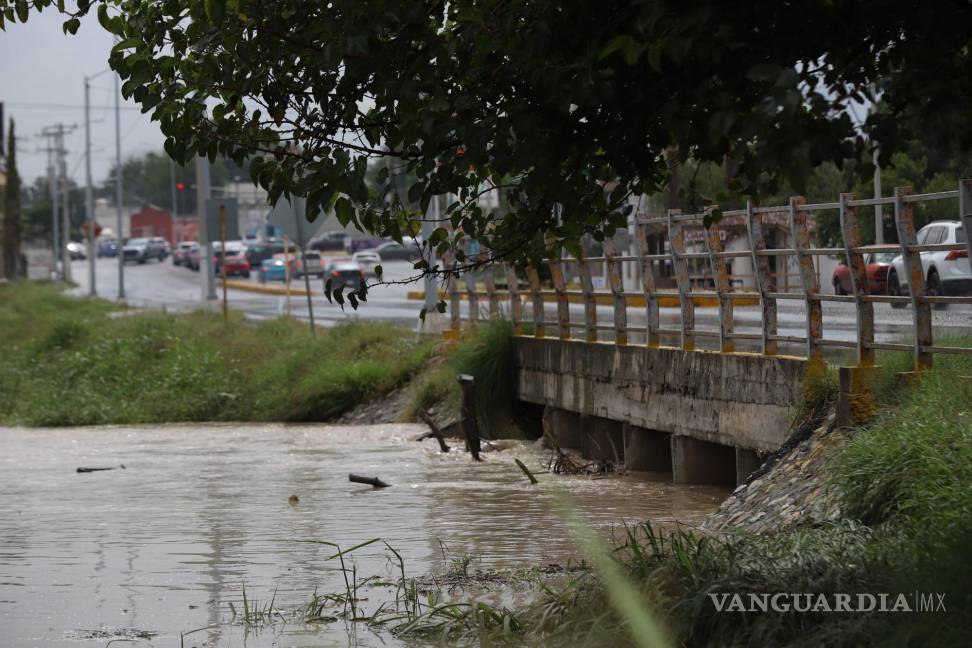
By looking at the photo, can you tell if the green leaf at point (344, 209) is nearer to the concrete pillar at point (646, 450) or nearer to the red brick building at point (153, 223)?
the concrete pillar at point (646, 450)

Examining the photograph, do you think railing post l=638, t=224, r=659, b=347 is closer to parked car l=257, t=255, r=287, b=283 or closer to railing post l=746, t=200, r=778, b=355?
railing post l=746, t=200, r=778, b=355

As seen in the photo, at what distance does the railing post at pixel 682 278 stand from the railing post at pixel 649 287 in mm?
534

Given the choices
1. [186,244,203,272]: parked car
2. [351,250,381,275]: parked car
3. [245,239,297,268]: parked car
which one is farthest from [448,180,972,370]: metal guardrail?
[186,244,203,272]: parked car

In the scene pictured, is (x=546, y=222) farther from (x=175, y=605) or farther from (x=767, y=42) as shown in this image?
(x=175, y=605)

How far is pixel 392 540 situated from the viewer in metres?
10.8

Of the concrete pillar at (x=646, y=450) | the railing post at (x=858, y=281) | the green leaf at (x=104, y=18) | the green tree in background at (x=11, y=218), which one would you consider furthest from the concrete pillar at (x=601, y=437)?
the green tree in background at (x=11, y=218)

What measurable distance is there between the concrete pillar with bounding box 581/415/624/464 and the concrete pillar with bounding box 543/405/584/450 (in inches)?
24.1

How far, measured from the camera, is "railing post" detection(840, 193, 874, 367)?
10.9 m

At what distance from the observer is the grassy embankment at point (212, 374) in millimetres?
22469

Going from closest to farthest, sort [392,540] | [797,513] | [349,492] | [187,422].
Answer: [797,513] < [392,540] < [349,492] < [187,422]

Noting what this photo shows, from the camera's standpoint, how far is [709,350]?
1370cm

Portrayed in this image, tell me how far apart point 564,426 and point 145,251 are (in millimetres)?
86750

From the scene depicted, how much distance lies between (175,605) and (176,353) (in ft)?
62.2

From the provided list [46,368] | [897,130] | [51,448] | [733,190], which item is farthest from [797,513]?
[46,368]
